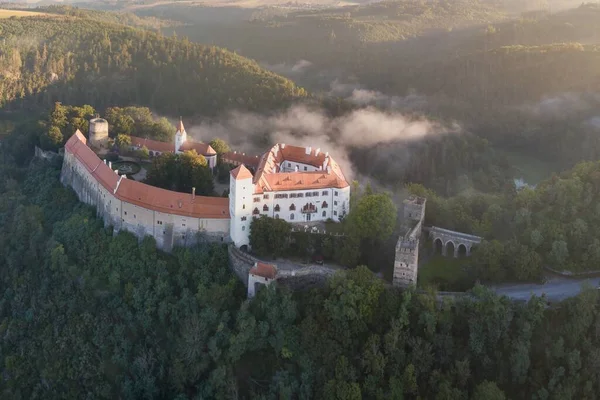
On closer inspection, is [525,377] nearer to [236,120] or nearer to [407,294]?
[407,294]

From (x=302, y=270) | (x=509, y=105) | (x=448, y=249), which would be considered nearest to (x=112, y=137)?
(x=302, y=270)

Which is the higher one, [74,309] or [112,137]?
[112,137]

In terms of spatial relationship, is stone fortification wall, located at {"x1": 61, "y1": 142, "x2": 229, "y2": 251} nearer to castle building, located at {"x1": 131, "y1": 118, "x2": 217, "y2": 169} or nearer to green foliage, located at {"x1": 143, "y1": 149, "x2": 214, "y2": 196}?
green foliage, located at {"x1": 143, "y1": 149, "x2": 214, "y2": 196}

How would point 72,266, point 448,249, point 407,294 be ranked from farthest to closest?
1. point 72,266
2. point 448,249
3. point 407,294

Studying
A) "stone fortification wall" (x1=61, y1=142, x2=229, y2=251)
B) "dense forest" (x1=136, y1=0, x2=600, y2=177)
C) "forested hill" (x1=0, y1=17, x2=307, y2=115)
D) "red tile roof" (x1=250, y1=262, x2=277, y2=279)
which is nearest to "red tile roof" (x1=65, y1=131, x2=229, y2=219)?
"stone fortification wall" (x1=61, y1=142, x2=229, y2=251)

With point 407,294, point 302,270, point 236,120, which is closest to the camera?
point 407,294

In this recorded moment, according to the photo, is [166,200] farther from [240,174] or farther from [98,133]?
[98,133]

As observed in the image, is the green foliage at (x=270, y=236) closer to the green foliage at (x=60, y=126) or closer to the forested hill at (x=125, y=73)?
the green foliage at (x=60, y=126)
